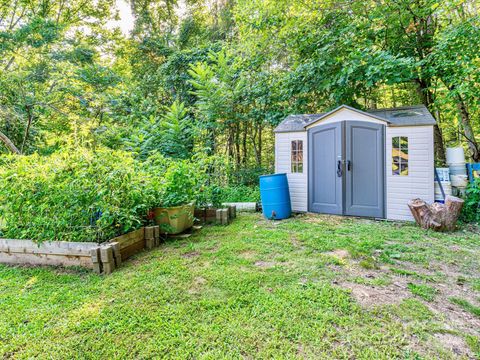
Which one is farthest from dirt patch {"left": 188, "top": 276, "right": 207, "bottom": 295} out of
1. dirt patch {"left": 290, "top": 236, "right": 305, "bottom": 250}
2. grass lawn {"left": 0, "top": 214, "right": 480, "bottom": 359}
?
dirt patch {"left": 290, "top": 236, "right": 305, "bottom": 250}

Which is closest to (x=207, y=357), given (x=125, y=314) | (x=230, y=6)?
(x=125, y=314)

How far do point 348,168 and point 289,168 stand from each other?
1.11 m

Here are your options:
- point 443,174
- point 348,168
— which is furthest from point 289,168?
point 443,174

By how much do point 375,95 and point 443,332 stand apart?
22.3ft

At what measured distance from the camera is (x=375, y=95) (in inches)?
276

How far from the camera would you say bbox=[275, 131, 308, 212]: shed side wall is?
509 centimetres

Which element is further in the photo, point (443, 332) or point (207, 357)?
point (443, 332)

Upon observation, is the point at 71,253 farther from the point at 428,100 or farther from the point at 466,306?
the point at 428,100

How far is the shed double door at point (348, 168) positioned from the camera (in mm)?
4449

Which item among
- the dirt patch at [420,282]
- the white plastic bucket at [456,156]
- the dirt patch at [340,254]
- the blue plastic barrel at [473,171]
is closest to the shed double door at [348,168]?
the white plastic bucket at [456,156]

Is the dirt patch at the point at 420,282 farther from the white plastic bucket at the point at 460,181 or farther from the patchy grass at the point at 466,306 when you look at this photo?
the white plastic bucket at the point at 460,181

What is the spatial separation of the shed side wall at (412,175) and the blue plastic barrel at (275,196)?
1707 millimetres

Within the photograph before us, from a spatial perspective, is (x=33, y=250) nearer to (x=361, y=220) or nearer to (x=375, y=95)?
(x=361, y=220)

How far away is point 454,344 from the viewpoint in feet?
4.66
